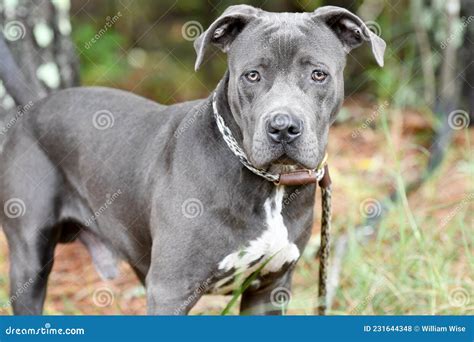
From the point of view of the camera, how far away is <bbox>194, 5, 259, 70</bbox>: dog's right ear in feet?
10.2

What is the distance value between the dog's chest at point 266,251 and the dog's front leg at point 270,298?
0.27m

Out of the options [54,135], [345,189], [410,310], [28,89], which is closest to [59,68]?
[28,89]

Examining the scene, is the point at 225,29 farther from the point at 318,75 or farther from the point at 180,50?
the point at 180,50

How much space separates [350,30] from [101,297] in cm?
232

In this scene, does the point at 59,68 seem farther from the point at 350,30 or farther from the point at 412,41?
the point at 412,41

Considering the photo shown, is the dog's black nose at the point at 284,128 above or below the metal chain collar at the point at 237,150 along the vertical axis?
above

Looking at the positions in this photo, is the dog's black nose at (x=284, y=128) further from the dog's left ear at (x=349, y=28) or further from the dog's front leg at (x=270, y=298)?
the dog's front leg at (x=270, y=298)

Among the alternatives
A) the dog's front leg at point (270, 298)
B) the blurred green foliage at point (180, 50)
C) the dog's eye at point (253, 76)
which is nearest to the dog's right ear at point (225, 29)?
the dog's eye at point (253, 76)

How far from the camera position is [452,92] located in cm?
572

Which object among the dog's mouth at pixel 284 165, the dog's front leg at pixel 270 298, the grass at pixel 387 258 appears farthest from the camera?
the grass at pixel 387 258

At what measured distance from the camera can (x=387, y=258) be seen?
446cm

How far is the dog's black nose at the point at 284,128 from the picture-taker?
2.82 meters

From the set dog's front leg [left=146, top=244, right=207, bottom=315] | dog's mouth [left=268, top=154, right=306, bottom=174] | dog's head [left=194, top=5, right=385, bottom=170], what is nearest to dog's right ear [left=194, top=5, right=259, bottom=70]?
dog's head [left=194, top=5, right=385, bottom=170]

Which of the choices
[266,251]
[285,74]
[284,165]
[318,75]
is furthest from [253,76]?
[266,251]
